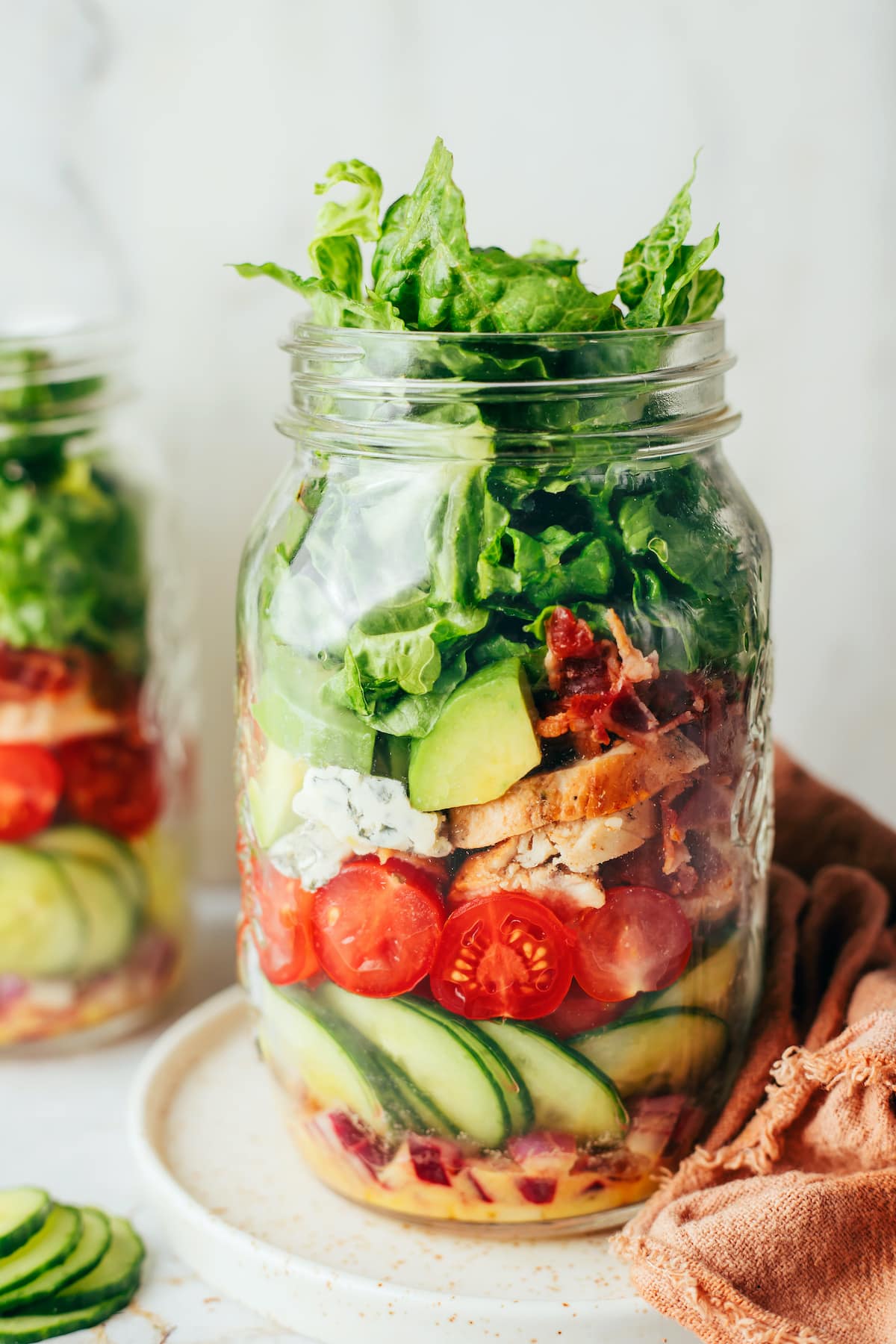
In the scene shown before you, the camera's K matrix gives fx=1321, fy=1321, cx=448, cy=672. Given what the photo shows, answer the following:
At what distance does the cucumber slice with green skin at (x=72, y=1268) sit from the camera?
913 mm

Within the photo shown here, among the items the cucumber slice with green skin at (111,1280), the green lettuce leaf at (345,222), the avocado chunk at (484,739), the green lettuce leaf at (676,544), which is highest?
the green lettuce leaf at (345,222)

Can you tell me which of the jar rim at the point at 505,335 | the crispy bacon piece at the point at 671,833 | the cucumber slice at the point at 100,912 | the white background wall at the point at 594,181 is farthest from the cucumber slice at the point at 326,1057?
the white background wall at the point at 594,181

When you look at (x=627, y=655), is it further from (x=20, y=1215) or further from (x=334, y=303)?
(x=20, y=1215)

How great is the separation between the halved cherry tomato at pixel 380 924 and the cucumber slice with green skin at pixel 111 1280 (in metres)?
0.29

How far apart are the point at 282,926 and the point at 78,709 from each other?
42cm

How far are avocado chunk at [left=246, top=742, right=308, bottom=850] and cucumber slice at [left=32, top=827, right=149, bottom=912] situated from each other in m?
0.37

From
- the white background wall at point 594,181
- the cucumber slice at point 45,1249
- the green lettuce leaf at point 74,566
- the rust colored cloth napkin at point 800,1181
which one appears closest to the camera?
the rust colored cloth napkin at point 800,1181

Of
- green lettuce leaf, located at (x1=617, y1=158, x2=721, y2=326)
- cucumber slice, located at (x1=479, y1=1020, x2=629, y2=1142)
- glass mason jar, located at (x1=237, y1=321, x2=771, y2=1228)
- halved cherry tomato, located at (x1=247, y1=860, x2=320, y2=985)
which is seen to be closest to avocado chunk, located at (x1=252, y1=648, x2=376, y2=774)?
glass mason jar, located at (x1=237, y1=321, x2=771, y2=1228)

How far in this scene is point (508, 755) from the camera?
828 millimetres

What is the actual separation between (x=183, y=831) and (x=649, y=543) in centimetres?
79

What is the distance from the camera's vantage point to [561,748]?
2.77 ft

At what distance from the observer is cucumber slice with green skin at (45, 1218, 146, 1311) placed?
3.09ft

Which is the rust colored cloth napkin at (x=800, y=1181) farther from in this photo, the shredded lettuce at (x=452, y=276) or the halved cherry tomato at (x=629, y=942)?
the shredded lettuce at (x=452, y=276)

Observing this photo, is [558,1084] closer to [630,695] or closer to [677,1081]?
[677,1081]
